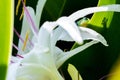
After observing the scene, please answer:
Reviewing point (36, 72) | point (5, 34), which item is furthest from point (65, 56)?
point (5, 34)

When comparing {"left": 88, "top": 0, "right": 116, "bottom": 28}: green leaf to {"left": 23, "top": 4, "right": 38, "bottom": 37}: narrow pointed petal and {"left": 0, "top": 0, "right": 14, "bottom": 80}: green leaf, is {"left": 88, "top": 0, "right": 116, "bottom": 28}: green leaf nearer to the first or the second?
{"left": 23, "top": 4, "right": 38, "bottom": 37}: narrow pointed petal

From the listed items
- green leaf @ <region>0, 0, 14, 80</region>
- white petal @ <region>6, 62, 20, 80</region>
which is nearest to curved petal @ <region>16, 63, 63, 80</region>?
white petal @ <region>6, 62, 20, 80</region>

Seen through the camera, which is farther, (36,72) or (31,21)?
(31,21)

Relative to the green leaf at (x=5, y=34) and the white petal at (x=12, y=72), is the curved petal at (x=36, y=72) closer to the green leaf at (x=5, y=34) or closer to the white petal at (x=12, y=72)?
the white petal at (x=12, y=72)

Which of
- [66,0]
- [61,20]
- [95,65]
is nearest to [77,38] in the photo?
[61,20]

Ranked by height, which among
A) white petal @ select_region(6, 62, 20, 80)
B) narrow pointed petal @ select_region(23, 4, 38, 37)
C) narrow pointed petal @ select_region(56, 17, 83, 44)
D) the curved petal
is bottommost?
the curved petal

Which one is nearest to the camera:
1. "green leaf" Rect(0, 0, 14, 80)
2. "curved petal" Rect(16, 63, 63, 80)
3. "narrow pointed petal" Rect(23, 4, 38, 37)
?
"green leaf" Rect(0, 0, 14, 80)

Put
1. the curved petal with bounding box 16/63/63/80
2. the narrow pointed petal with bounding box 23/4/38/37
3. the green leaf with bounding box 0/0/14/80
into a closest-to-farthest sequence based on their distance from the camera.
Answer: the green leaf with bounding box 0/0/14/80, the curved petal with bounding box 16/63/63/80, the narrow pointed petal with bounding box 23/4/38/37

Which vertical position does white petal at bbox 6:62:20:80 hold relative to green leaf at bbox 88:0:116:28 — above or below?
below

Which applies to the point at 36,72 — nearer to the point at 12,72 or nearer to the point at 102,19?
the point at 12,72
